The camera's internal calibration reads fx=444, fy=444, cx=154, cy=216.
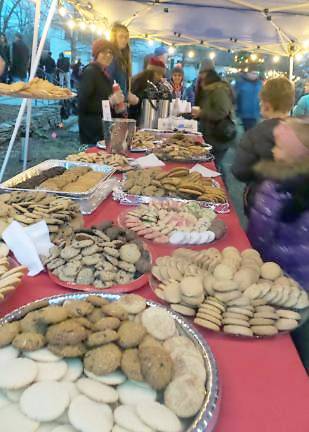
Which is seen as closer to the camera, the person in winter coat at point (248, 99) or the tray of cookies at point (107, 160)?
the tray of cookies at point (107, 160)

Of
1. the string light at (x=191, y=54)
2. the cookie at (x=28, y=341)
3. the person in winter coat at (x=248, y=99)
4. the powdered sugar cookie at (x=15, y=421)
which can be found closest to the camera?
the powdered sugar cookie at (x=15, y=421)

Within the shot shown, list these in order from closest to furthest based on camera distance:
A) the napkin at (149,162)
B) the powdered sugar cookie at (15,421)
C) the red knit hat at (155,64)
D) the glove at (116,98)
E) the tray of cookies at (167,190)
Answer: the powdered sugar cookie at (15,421) → the tray of cookies at (167,190) → the napkin at (149,162) → the glove at (116,98) → the red knit hat at (155,64)

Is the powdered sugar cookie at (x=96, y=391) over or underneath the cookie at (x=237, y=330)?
over

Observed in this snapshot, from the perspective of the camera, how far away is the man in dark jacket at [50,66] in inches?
238

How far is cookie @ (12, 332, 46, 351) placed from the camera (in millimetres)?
587

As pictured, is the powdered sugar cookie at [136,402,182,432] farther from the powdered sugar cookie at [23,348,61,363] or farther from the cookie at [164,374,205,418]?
the powdered sugar cookie at [23,348,61,363]

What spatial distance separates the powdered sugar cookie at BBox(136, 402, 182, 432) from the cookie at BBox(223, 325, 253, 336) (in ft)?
0.74

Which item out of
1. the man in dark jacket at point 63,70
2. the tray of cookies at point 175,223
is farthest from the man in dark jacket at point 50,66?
the tray of cookies at point 175,223

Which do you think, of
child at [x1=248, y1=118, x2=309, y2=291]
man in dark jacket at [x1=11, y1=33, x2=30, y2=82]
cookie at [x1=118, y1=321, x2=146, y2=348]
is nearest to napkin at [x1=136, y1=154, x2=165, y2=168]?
child at [x1=248, y1=118, x2=309, y2=291]

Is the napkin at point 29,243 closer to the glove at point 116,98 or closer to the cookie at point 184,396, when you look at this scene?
the cookie at point 184,396

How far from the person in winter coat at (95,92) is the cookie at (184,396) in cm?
242

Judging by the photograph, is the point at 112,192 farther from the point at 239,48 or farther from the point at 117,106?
the point at 239,48

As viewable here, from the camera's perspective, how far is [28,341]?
1.94 feet

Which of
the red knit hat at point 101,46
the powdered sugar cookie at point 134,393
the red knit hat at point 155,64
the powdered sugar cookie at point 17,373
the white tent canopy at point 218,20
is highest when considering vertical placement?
the white tent canopy at point 218,20
